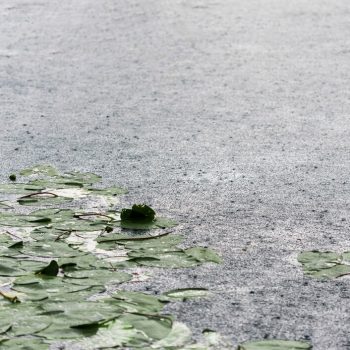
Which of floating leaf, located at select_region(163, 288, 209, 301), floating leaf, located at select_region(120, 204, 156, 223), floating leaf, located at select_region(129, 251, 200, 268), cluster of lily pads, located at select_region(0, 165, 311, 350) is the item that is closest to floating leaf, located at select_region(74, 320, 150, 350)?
cluster of lily pads, located at select_region(0, 165, 311, 350)

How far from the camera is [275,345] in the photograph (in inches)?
58.2

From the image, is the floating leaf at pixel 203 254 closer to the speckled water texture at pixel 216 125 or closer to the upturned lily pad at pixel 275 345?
the speckled water texture at pixel 216 125

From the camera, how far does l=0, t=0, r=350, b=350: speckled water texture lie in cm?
174

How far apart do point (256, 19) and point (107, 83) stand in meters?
1.17

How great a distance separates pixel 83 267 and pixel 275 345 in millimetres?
481

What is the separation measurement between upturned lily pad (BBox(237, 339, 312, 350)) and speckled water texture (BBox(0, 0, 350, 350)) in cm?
2

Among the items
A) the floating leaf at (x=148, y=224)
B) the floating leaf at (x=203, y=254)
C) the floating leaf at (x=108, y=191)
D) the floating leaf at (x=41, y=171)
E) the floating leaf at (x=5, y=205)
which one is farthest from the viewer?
the floating leaf at (x=41, y=171)

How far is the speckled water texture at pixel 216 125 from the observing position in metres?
1.74

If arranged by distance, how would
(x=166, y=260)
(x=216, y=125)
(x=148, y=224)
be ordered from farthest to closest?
(x=216, y=125)
(x=148, y=224)
(x=166, y=260)

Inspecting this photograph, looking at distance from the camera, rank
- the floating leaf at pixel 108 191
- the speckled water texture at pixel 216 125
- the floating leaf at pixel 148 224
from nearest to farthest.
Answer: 1. the speckled water texture at pixel 216 125
2. the floating leaf at pixel 148 224
3. the floating leaf at pixel 108 191

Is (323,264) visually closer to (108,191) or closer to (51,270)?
(51,270)

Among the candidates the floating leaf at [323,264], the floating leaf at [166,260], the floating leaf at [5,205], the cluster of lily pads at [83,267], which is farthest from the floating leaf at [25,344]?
the floating leaf at [5,205]

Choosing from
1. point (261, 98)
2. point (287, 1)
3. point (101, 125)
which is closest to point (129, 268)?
point (101, 125)

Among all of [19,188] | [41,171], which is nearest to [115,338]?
[19,188]
